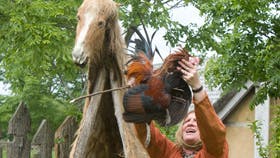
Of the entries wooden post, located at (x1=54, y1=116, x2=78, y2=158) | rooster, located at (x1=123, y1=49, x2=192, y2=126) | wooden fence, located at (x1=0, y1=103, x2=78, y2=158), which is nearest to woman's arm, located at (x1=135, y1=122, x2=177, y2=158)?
rooster, located at (x1=123, y1=49, x2=192, y2=126)

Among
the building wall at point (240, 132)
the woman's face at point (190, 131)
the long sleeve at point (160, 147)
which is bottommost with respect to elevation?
the long sleeve at point (160, 147)

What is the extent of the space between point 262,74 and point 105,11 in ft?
12.8

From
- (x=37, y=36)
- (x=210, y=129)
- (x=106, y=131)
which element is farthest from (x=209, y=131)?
(x=37, y=36)

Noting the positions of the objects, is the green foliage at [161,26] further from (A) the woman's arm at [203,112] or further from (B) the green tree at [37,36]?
(A) the woman's arm at [203,112]

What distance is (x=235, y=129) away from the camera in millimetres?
12602

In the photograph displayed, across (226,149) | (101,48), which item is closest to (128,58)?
(101,48)

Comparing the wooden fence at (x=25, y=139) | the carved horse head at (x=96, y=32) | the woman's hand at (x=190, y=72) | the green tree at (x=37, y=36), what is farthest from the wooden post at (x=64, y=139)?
the woman's hand at (x=190, y=72)

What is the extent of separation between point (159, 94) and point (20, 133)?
12.0 ft

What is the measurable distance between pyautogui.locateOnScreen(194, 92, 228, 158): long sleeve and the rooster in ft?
0.36

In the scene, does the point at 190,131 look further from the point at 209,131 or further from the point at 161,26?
the point at 161,26

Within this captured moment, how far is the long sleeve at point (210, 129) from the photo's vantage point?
229 centimetres

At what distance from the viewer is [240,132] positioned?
1251 centimetres

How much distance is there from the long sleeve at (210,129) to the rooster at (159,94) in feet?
0.36

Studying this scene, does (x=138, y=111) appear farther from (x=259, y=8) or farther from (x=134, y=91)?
(x=259, y=8)
